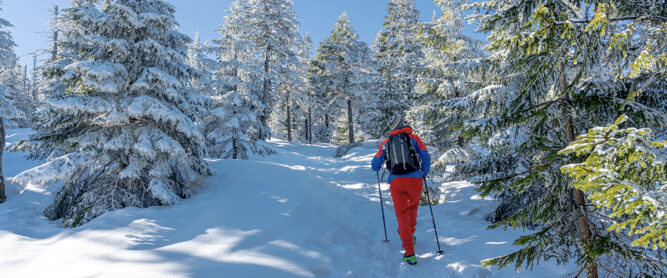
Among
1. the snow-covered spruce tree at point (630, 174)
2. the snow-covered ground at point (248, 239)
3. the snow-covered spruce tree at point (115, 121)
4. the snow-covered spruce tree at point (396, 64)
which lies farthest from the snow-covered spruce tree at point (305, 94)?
the snow-covered spruce tree at point (630, 174)

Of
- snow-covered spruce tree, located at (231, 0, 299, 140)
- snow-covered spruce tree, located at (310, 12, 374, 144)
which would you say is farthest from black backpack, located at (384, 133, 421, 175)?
snow-covered spruce tree, located at (310, 12, 374, 144)

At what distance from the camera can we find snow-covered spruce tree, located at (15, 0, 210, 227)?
6.27 metres

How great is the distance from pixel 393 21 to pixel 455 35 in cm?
1459

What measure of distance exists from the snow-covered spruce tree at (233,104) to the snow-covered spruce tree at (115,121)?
20.2 ft

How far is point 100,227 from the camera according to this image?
496 centimetres

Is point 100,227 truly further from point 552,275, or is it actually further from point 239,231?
point 552,275

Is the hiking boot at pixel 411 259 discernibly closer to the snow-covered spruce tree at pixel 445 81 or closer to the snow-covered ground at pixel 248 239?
the snow-covered ground at pixel 248 239

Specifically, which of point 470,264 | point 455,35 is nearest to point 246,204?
point 470,264

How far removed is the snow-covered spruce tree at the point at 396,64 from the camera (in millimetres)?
20750

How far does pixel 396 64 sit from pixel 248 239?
1944 centimetres

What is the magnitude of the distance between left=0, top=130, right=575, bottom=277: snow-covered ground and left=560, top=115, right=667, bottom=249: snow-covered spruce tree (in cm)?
257

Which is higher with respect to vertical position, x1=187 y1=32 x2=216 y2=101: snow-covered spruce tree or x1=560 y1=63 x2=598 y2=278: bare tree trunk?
x1=187 y1=32 x2=216 y2=101: snow-covered spruce tree

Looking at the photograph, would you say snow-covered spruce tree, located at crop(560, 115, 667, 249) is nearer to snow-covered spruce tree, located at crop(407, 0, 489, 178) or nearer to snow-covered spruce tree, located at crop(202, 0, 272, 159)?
snow-covered spruce tree, located at crop(407, 0, 489, 178)

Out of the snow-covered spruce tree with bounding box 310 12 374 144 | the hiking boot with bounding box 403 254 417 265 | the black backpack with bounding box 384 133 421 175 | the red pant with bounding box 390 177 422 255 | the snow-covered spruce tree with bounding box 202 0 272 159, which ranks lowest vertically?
the hiking boot with bounding box 403 254 417 265
